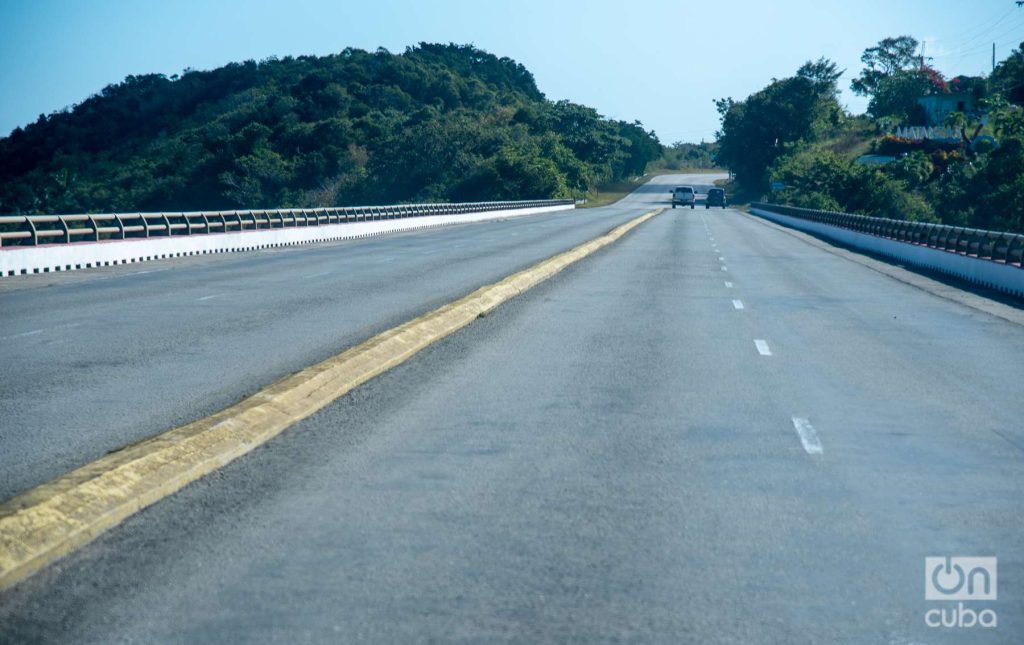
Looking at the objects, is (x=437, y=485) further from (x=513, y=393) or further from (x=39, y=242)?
(x=39, y=242)

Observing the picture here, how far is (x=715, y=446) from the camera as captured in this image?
982 centimetres

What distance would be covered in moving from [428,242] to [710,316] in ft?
107

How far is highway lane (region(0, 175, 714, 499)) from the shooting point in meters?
10.5

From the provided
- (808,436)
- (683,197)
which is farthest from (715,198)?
(808,436)

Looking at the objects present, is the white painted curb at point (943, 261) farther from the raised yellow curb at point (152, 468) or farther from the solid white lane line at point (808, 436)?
the raised yellow curb at point (152, 468)

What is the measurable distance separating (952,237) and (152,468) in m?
31.8

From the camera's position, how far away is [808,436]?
33.9 feet

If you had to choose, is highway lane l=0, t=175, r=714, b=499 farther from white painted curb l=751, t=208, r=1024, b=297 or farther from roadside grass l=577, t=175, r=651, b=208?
roadside grass l=577, t=175, r=651, b=208

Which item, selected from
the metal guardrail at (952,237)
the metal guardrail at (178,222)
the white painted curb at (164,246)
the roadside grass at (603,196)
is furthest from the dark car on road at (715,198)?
the metal guardrail at (952,237)

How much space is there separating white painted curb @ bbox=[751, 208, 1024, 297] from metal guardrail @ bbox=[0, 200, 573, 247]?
970 inches

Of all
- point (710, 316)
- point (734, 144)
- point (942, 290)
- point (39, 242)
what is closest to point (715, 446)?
point (710, 316)

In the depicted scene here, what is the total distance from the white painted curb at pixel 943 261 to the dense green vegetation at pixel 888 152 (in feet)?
75.8

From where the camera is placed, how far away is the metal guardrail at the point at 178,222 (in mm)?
36375

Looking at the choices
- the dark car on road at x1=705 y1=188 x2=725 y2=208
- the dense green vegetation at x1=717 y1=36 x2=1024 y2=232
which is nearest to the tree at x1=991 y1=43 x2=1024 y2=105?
the dense green vegetation at x1=717 y1=36 x2=1024 y2=232
